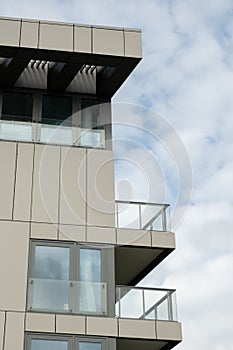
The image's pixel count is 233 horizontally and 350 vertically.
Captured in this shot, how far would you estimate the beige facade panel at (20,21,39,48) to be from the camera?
Result: 21.5 metres

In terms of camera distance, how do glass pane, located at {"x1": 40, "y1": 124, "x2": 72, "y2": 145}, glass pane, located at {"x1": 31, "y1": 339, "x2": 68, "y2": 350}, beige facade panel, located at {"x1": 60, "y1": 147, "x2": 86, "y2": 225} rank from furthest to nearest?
glass pane, located at {"x1": 40, "y1": 124, "x2": 72, "y2": 145} → beige facade panel, located at {"x1": 60, "y1": 147, "x2": 86, "y2": 225} → glass pane, located at {"x1": 31, "y1": 339, "x2": 68, "y2": 350}

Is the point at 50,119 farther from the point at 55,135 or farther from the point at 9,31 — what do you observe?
the point at 9,31

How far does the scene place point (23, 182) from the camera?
2083 centimetres

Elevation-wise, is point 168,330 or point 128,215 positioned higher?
point 128,215

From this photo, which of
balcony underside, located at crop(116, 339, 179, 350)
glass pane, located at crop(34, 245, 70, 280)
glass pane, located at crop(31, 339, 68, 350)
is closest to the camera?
glass pane, located at crop(31, 339, 68, 350)

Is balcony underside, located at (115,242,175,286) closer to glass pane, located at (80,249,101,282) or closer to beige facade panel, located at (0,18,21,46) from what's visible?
glass pane, located at (80,249,101,282)

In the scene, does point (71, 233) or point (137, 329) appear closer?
point (137, 329)

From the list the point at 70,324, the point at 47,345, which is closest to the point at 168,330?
the point at 70,324

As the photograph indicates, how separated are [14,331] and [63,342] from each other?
111 cm

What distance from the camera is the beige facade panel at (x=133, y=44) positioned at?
22.0m

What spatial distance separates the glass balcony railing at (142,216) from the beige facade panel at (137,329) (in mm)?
2421

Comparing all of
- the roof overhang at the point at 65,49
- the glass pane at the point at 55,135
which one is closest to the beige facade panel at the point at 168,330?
the glass pane at the point at 55,135

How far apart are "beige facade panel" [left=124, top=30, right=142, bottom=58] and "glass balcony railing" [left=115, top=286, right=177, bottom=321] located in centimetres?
604

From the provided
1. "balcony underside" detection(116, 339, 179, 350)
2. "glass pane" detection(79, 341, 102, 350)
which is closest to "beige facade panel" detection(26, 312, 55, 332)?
"glass pane" detection(79, 341, 102, 350)
